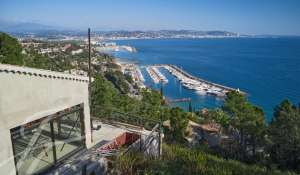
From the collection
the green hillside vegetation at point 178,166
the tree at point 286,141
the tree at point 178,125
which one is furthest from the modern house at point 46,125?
the tree at point 178,125

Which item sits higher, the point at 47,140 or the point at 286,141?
the point at 47,140

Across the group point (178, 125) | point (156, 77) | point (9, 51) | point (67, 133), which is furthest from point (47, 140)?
point (156, 77)

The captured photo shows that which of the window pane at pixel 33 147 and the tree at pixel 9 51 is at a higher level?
the tree at pixel 9 51

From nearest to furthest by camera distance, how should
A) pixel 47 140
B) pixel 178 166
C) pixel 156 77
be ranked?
1. pixel 178 166
2. pixel 47 140
3. pixel 156 77

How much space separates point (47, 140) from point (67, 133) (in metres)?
0.82

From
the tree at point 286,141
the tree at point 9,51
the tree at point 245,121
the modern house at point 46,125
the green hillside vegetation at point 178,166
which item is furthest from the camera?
the tree at point 9,51

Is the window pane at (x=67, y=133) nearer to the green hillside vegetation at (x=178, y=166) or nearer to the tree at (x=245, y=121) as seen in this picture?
the green hillside vegetation at (x=178, y=166)

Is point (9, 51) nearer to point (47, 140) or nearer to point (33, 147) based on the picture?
point (47, 140)

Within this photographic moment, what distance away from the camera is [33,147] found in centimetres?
664

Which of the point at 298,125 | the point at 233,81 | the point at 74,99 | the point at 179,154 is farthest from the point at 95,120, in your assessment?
the point at 233,81

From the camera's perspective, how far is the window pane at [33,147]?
613 cm

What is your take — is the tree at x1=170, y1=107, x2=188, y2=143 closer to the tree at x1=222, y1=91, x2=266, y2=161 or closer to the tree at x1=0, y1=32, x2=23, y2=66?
the tree at x1=222, y1=91, x2=266, y2=161

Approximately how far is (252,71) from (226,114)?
72.0m

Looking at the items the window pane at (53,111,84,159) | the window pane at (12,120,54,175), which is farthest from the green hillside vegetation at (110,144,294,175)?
the window pane at (53,111,84,159)
